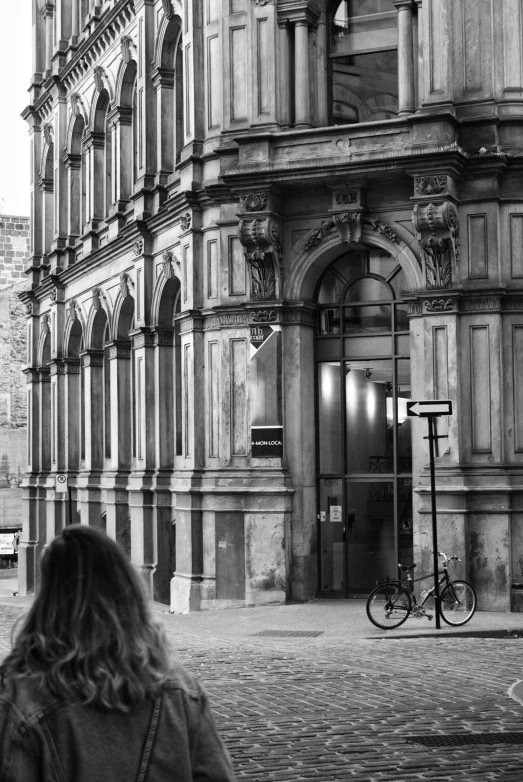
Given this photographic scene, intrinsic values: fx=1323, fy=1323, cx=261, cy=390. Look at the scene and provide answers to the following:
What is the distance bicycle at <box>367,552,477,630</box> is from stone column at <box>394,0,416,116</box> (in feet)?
Result: 25.1

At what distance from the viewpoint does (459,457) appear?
69.0ft

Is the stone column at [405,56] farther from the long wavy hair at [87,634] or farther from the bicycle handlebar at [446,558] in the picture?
the long wavy hair at [87,634]

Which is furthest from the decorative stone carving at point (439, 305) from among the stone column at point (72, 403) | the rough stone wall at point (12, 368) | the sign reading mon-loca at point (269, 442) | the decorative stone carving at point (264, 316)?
the rough stone wall at point (12, 368)

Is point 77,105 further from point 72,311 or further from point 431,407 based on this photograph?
point 431,407

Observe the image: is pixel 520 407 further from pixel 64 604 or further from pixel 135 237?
pixel 64 604

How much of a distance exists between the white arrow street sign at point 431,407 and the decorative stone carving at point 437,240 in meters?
3.55

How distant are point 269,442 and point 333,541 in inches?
81.0

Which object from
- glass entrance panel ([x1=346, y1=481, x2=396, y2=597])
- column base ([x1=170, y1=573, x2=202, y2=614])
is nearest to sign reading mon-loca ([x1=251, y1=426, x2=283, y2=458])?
glass entrance panel ([x1=346, y1=481, x2=396, y2=597])

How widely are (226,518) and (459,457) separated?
171 inches

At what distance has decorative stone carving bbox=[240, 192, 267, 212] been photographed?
73.4ft

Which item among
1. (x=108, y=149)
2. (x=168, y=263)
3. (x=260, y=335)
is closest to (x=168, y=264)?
(x=168, y=263)

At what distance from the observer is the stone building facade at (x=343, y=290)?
21.1 meters

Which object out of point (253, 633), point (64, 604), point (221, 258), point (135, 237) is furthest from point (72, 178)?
point (64, 604)

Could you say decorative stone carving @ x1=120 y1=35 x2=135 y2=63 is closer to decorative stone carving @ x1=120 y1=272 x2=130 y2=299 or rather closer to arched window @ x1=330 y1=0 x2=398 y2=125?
decorative stone carving @ x1=120 y1=272 x2=130 y2=299
